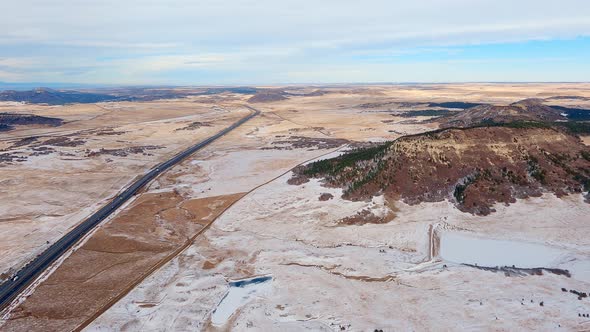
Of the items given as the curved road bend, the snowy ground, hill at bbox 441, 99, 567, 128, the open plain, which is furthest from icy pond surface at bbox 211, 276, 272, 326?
hill at bbox 441, 99, 567, 128

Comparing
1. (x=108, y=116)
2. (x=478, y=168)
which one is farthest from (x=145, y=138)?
(x=478, y=168)

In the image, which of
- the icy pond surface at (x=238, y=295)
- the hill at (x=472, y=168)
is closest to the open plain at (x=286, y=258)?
the icy pond surface at (x=238, y=295)

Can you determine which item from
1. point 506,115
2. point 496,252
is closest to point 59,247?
point 496,252

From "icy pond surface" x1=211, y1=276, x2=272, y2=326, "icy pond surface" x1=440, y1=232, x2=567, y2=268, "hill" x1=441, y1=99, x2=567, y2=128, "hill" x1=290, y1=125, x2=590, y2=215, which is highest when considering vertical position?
"hill" x1=441, y1=99, x2=567, y2=128

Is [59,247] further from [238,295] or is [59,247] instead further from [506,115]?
[506,115]

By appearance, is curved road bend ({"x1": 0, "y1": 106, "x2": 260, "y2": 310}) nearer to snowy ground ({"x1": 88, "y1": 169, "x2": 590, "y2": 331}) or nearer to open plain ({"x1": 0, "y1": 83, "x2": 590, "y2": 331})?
open plain ({"x1": 0, "y1": 83, "x2": 590, "y2": 331})

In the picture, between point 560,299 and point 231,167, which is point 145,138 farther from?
point 560,299
